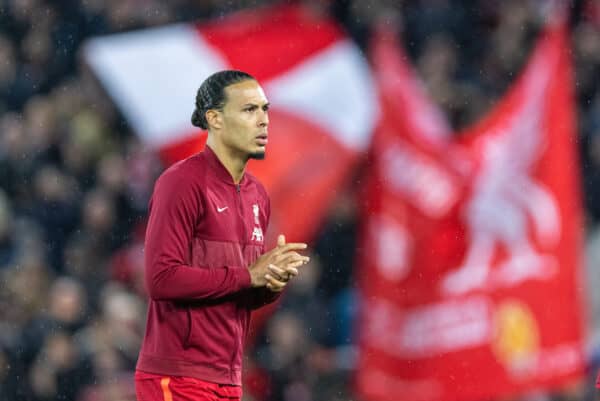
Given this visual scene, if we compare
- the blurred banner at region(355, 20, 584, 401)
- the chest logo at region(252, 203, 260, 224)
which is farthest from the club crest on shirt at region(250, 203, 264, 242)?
the blurred banner at region(355, 20, 584, 401)

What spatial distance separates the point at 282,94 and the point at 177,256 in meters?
5.45

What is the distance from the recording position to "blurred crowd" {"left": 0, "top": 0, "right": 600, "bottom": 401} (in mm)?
9516

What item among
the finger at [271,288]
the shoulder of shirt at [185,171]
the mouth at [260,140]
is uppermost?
the mouth at [260,140]

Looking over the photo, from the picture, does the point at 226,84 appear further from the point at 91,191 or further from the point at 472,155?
the point at 91,191

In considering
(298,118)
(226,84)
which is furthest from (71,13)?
(226,84)

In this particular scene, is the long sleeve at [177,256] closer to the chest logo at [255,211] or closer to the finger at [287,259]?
the finger at [287,259]

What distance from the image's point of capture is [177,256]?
481 centimetres

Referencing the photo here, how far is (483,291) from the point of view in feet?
29.5

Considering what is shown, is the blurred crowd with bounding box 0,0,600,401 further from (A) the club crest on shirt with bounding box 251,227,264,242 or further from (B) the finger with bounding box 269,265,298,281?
(B) the finger with bounding box 269,265,298,281

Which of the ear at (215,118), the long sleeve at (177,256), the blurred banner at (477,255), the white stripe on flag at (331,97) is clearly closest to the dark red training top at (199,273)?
the long sleeve at (177,256)

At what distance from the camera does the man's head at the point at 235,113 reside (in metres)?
5.00

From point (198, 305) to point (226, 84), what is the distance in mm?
741

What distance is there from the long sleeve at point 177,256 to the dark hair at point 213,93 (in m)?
0.27

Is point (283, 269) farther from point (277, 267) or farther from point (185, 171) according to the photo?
point (185, 171)
